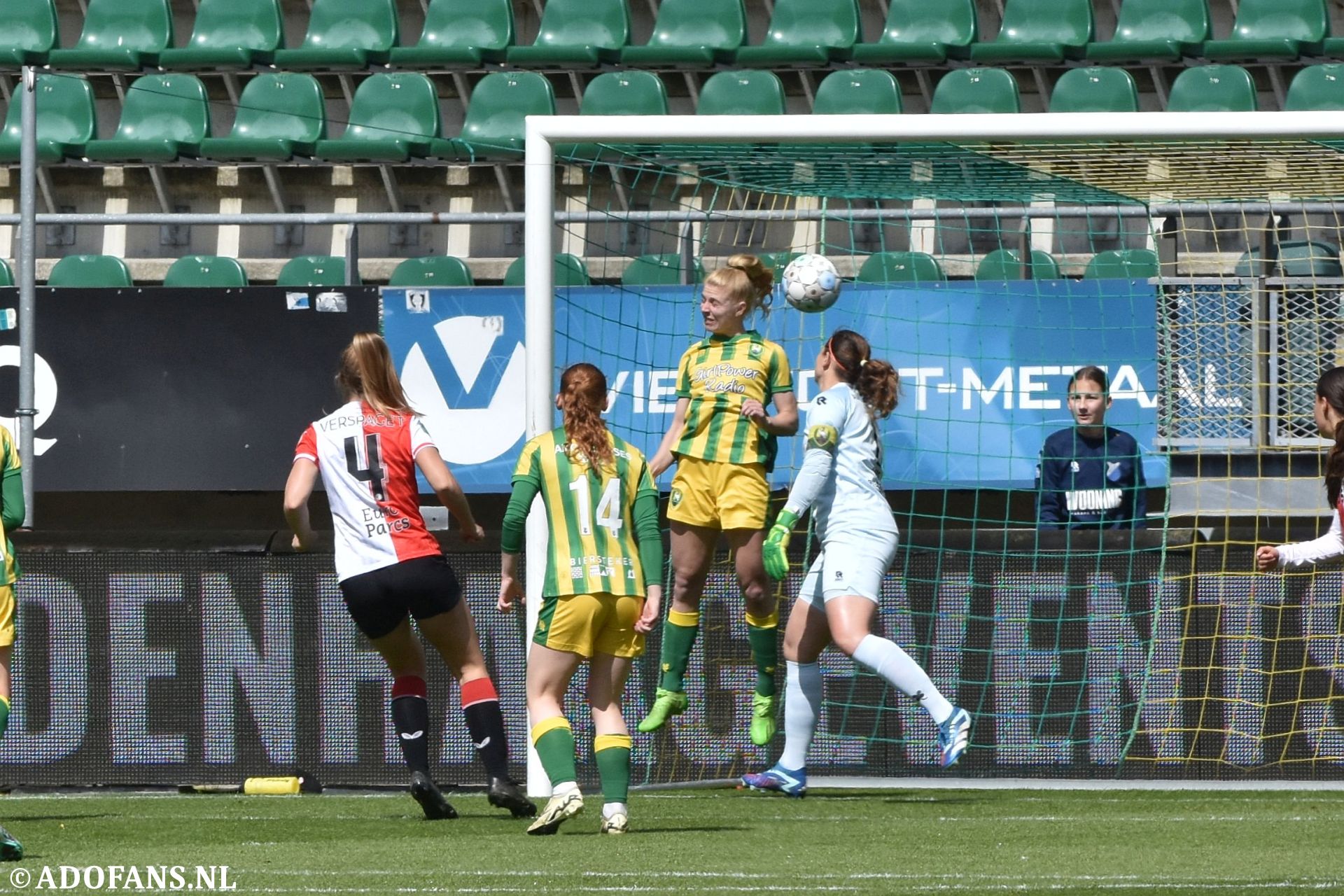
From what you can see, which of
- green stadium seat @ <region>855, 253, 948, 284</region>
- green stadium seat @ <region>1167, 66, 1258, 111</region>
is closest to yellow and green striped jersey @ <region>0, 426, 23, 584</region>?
green stadium seat @ <region>855, 253, 948, 284</region>

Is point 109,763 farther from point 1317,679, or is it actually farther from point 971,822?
point 1317,679

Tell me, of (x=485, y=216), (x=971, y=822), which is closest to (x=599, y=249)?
(x=485, y=216)

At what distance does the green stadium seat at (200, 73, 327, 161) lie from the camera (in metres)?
12.9

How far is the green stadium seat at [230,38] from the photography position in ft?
45.9

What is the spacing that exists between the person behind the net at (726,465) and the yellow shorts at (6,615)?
2383mm

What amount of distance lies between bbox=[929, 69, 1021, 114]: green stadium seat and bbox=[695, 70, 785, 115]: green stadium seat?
1.04 m

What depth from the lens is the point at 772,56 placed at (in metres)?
13.3

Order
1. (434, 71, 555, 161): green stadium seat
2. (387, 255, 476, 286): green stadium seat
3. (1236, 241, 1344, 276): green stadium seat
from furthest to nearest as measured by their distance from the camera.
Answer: (434, 71, 555, 161): green stadium seat → (387, 255, 476, 286): green stadium seat → (1236, 241, 1344, 276): green stadium seat

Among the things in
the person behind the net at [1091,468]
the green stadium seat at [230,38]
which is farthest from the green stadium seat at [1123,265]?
the green stadium seat at [230,38]

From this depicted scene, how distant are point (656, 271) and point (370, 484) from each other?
4.19 metres

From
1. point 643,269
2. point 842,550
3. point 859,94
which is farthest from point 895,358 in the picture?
point 859,94

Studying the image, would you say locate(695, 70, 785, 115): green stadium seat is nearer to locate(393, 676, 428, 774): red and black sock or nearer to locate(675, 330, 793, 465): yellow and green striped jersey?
locate(675, 330, 793, 465): yellow and green striped jersey

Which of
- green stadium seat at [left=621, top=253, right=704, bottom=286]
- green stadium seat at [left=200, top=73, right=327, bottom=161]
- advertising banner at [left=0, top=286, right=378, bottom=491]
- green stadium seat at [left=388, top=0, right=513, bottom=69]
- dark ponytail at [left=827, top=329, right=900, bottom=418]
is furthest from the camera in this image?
green stadium seat at [left=388, top=0, right=513, bottom=69]

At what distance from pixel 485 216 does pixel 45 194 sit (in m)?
4.60
